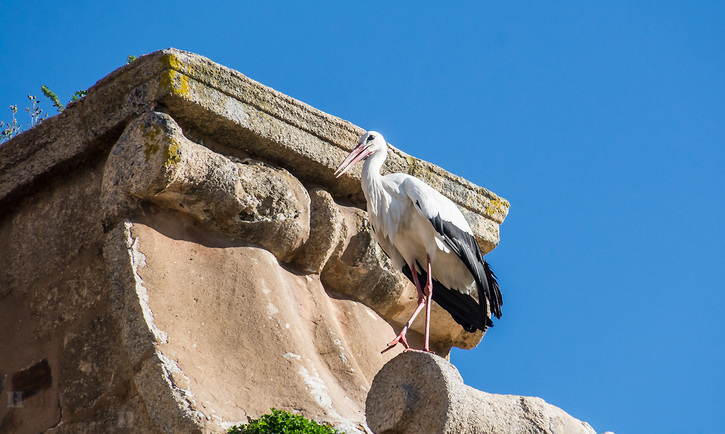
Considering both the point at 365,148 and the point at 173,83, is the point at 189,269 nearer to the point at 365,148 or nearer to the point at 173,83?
the point at 173,83

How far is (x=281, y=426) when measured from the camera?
5336 mm

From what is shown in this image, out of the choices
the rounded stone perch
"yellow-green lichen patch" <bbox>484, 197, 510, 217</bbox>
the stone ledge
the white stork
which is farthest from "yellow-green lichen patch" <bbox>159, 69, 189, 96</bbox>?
"yellow-green lichen patch" <bbox>484, 197, 510, 217</bbox>

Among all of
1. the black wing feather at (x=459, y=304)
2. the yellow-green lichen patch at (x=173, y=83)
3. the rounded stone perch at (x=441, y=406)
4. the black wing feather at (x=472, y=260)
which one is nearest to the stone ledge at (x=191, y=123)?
the yellow-green lichen patch at (x=173, y=83)

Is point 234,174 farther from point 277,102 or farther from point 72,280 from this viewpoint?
point 72,280

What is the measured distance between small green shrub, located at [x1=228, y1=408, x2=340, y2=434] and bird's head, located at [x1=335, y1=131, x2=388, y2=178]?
2304 millimetres

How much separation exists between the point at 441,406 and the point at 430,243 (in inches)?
78.4

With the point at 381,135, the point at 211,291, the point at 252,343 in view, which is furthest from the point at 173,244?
the point at 381,135

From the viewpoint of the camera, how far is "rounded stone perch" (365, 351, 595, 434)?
16.0 ft

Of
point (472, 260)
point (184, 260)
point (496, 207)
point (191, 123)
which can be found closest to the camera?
point (184, 260)

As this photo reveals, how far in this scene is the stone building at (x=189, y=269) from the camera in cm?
589

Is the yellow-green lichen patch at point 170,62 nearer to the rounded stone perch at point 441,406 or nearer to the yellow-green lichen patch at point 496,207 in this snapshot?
the rounded stone perch at point 441,406

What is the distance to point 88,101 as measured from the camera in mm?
7066

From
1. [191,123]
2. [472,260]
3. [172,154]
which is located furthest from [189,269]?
[472,260]

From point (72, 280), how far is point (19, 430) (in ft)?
3.40
